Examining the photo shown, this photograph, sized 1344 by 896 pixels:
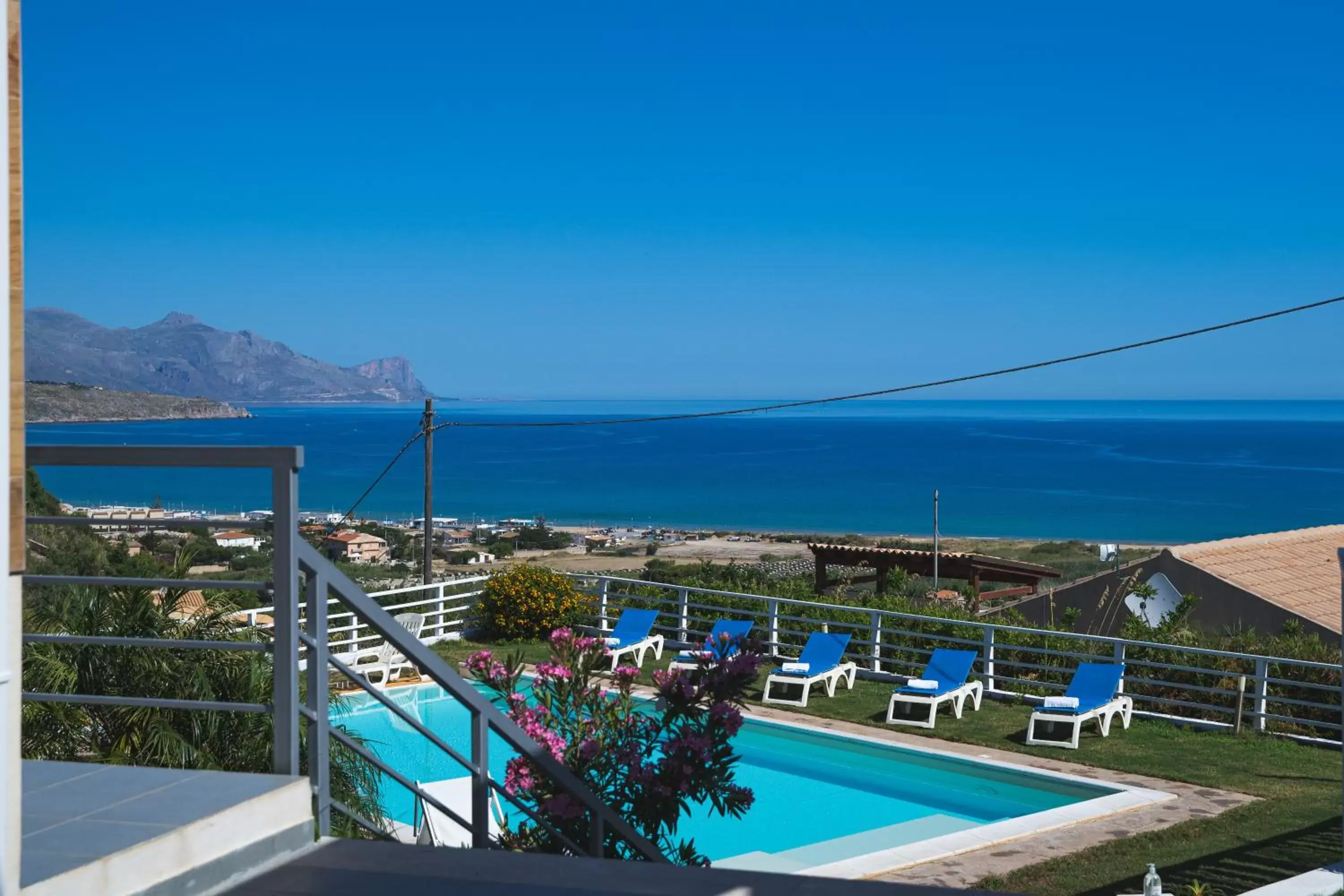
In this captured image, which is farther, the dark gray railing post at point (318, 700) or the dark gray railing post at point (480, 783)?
the dark gray railing post at point (480, 783)

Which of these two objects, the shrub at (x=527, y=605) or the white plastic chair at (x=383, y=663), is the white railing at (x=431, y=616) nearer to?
the white plastic chair at (x=383, y=663)

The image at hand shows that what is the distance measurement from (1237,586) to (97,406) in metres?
21.1

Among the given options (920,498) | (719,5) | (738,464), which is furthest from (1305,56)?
(738,464)

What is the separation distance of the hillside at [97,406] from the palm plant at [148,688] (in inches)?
40.0

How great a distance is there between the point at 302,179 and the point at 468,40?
1096 inches

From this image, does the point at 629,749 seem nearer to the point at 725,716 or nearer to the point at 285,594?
the point at 725,716

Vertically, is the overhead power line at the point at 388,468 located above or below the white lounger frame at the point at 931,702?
above

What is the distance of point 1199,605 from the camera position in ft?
55.5

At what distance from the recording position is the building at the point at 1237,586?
638 inches

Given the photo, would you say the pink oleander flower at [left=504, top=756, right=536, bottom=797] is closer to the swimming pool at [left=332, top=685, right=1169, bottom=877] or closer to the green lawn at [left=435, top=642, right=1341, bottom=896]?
the swimming pool at [left=332, top=685, right=1169, bottom=877]

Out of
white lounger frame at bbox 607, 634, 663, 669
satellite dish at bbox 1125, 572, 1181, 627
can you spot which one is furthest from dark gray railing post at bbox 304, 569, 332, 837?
satellite dish at bbox 1125, 572, 1181, 627

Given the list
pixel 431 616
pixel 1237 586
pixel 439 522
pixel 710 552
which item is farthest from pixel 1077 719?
pixel 439 522

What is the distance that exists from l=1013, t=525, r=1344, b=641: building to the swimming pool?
595 centimetres

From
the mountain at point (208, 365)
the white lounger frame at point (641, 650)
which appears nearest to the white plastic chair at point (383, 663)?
the white lounger frame at point (641, 650)
